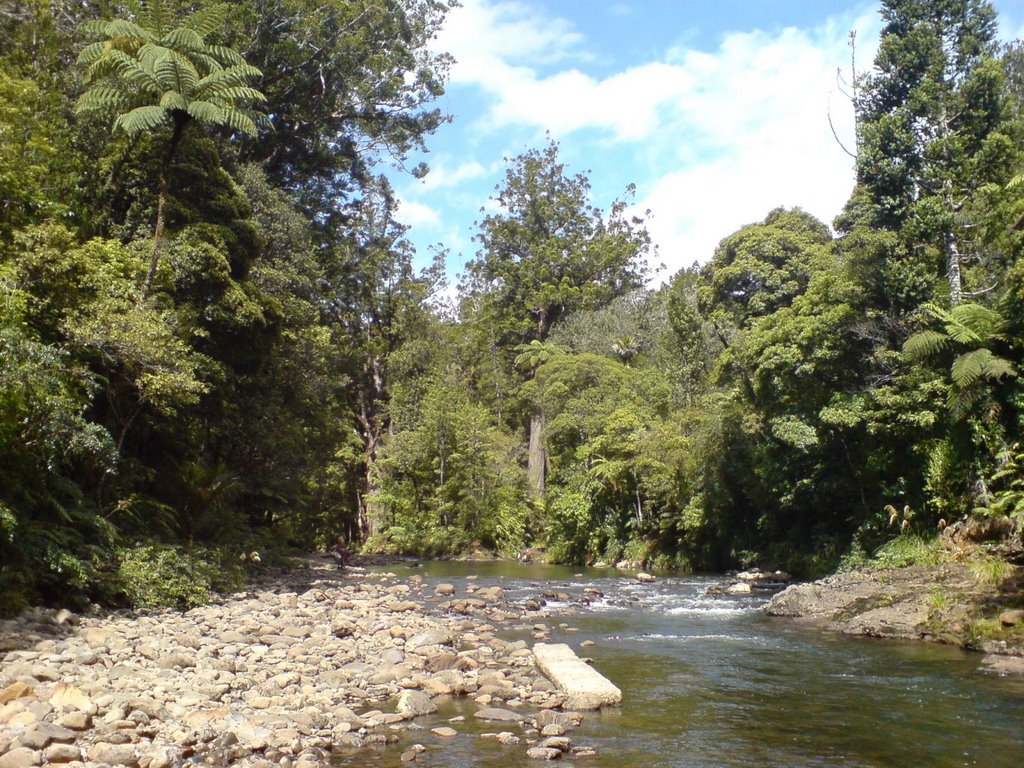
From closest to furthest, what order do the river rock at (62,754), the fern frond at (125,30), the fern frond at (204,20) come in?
the river rock at (62,754) < the fern frond at (125,30) < the fern frond at (204,20)

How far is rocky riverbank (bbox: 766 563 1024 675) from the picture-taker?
11.7m

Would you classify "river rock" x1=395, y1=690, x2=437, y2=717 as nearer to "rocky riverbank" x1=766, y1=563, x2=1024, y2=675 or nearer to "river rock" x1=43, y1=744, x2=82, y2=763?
"river rock" x1=43, y1=744, x2=82, y2=763

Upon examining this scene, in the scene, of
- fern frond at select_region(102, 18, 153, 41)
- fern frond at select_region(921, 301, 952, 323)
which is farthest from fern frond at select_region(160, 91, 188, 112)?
fern frond at select_region(921, 301, 952, 323)

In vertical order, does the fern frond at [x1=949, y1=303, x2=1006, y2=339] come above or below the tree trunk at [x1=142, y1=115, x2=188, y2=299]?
below

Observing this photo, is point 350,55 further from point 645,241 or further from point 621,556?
point 645,241

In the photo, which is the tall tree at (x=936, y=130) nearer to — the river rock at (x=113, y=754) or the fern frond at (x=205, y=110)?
the fern frond at (x=205, y=110)

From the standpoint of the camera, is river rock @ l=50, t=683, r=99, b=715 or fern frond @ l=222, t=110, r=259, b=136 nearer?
river rock @ l=50, t=683, r=99, b=715

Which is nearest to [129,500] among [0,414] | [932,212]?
[0,414]

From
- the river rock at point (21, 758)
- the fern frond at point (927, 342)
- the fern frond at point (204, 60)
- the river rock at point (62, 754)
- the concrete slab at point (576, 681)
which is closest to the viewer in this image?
the river rock at point (21, 758)

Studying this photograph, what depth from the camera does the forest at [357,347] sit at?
13742 mm

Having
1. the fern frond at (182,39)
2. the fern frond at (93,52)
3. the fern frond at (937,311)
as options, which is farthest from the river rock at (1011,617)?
the fern frond at (93,52)

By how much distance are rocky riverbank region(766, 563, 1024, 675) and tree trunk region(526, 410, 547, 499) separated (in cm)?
2838

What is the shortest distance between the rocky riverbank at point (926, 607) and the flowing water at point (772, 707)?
47 cm

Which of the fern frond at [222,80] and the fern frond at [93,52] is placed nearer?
the fern frond at [93,52]
